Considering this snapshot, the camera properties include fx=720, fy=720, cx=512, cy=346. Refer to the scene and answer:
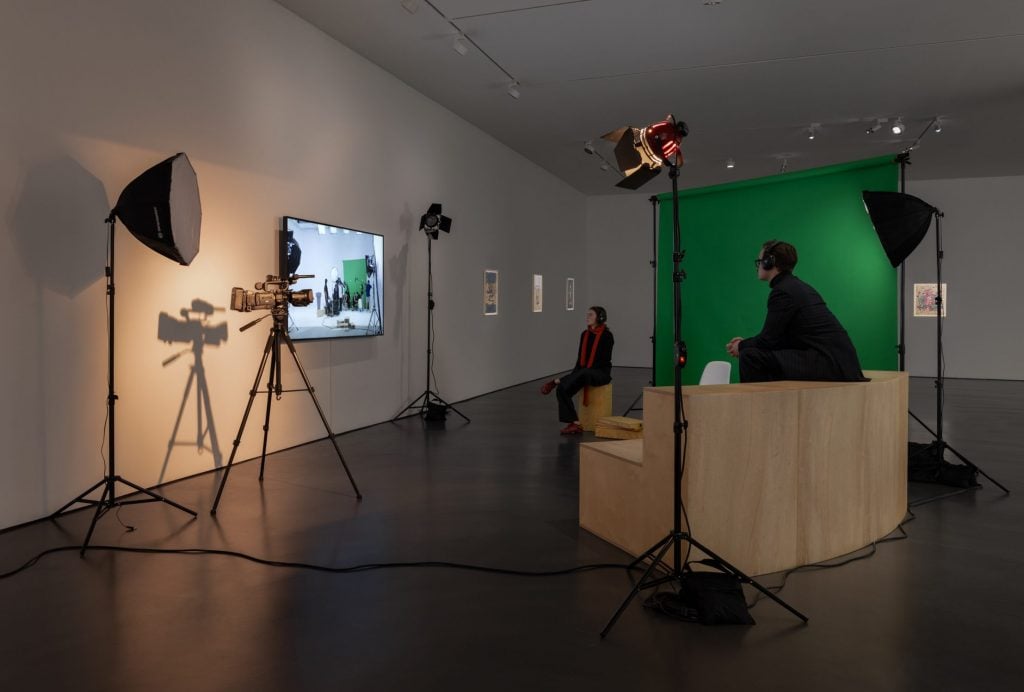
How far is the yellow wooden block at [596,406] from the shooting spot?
7504mm

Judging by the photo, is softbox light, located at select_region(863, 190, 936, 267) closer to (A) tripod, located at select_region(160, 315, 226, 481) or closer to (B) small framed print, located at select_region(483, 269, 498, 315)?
(A) tripod, located at select_region(160, 315, 226, 481)

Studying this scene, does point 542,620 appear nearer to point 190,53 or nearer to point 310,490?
point 310,490

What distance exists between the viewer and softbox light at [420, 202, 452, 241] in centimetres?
813

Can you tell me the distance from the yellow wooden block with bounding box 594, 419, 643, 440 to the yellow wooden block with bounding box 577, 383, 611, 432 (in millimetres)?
602

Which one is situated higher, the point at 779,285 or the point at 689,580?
the point at 779,285

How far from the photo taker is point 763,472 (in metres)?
3.33

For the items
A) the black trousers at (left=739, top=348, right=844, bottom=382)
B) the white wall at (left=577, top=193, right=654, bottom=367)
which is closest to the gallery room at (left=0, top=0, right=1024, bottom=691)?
the black trousers at (left=739, top=348, right=844, bottom=382)

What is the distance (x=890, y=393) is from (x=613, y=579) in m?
1.84

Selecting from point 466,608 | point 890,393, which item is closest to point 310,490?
point 466,608

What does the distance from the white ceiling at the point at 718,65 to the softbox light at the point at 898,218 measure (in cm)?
170

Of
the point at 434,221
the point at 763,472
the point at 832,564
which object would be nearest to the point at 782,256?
the point at 763,472

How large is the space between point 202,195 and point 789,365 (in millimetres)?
4262

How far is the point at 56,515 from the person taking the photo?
4242 mm

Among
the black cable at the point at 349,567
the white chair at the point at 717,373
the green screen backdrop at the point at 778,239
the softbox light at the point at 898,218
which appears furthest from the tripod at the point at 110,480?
the green screen backdrop at the point at 778,239
